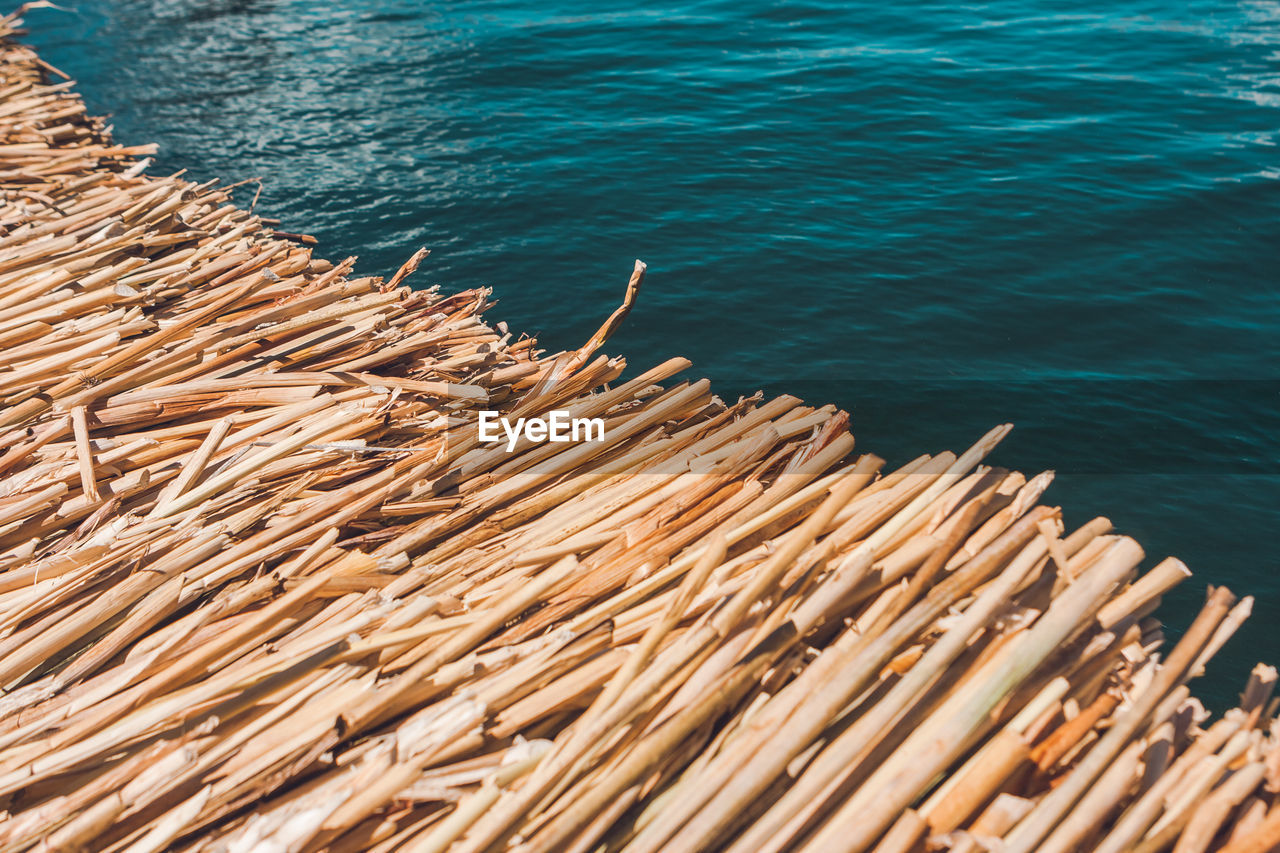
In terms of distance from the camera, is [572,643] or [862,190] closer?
[572,643]

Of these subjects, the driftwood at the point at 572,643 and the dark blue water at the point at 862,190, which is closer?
the driftwood at the point at 572,643

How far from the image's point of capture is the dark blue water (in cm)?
670

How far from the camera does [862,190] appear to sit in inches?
392

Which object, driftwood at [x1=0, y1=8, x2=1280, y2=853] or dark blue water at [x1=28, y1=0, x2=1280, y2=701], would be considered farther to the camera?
dark blue water at [x1=28, y1=0, x2=1280, y2=701]

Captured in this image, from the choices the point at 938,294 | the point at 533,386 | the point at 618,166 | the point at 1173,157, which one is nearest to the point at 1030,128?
the point at 1173,157

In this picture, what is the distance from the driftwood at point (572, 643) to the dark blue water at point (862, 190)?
3.39 meters

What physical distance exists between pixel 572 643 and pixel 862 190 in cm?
859

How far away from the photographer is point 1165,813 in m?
2.12

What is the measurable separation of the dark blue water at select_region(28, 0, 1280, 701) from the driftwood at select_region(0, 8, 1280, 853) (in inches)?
134

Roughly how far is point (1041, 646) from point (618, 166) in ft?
31.2

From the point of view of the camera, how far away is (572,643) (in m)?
2.57

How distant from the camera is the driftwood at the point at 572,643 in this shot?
6.98 ft

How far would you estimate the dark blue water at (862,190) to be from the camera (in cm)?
670

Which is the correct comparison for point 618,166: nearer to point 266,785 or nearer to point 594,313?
point 594,313
